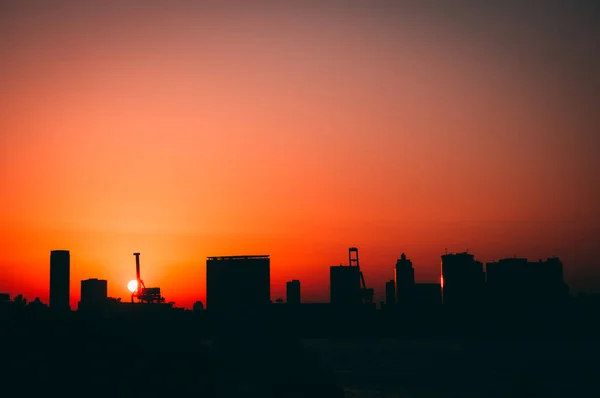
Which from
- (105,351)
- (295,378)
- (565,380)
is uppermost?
(105,351)

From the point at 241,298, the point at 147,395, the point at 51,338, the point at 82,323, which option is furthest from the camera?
the point at 241,298

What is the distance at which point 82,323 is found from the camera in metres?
95.0

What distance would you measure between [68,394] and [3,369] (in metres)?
6.36

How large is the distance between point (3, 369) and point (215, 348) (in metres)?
69.6

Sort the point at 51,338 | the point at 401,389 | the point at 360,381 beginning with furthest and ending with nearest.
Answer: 1. the point at 360,381
2. the point at 401,389
3. the point at 51,338

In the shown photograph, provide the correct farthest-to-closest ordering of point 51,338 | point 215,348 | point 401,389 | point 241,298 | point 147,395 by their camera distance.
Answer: point 241,298 → point 401,389 → point 215,348 → point 51,338 → point 147,395

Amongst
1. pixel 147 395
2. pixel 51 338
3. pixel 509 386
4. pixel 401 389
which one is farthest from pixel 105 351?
pixel 509 386

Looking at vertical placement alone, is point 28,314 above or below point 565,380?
above

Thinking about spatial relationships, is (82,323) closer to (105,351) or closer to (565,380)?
(105,351)

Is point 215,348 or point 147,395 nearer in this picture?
point 147,395

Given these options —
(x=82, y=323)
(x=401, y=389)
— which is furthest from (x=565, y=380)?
(x=82, y=323)

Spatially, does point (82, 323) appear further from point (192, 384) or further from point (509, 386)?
point (509, 386)

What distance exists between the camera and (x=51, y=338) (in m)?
75.7

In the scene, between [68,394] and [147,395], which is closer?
[68,394]
